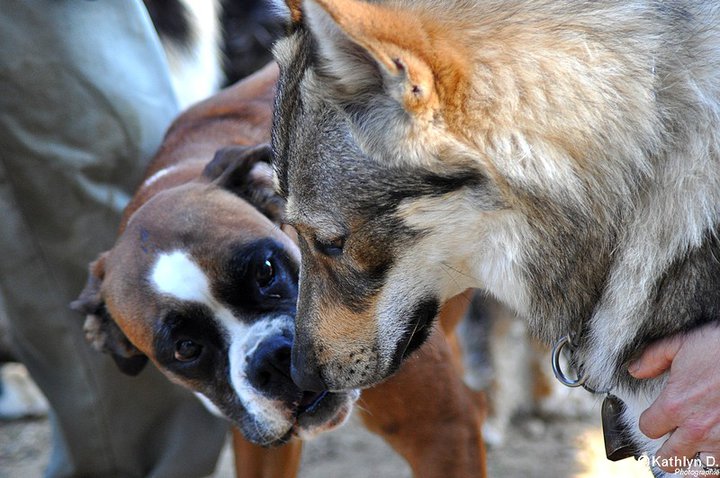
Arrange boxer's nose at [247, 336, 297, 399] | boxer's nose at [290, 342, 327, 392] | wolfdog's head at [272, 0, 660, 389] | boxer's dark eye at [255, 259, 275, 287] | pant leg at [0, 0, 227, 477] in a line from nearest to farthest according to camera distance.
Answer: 1. wolfdog's head at [272, 0, 660, 389]
2. boxer's nose at [290, 342, 327, 392]
3. boxer's nose at [247, 336, 297, 399]
4. boxer's dark eye at [255, 259, 275, 287]
5. pant leg at [0, 0, 227, 477]

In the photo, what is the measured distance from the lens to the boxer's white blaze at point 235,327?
2566 mm

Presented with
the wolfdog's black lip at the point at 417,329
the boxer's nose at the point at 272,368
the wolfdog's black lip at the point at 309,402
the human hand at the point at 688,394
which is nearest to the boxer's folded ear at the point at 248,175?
the boxer's nose at the point at 272,368

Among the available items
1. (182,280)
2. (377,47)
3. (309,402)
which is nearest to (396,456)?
(309,402)

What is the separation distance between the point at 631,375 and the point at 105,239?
85.9 inches

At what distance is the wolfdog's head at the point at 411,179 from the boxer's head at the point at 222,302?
1.84 feet

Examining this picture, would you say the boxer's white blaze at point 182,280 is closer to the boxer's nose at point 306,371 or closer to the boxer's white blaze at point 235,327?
the boxer's white blaze at point 235,327

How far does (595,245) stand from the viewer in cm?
179

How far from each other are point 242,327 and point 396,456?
192 centimetres

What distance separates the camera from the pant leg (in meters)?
3.15

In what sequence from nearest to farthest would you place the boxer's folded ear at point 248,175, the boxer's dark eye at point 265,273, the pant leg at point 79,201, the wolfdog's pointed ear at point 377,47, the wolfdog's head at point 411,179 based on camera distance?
the wolfdog's pointed ear at point 377,47 → the wolfdog's head at point 411,179 → the boxer's dark eye at point 265,273 → the boxer's folded ear at point 248,175 → the pant leg at point 79,201

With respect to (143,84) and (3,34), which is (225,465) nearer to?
(143,84)

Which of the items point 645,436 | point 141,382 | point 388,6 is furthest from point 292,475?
point 388,6

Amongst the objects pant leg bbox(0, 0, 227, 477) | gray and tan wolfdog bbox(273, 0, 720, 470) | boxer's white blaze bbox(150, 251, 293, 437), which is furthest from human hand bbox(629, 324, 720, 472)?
pant leg bbox(0, 0, 227, 477)

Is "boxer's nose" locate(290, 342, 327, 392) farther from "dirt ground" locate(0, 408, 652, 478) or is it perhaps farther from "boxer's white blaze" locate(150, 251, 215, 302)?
"dirt ground" locate(0, 408, 652, 478)
